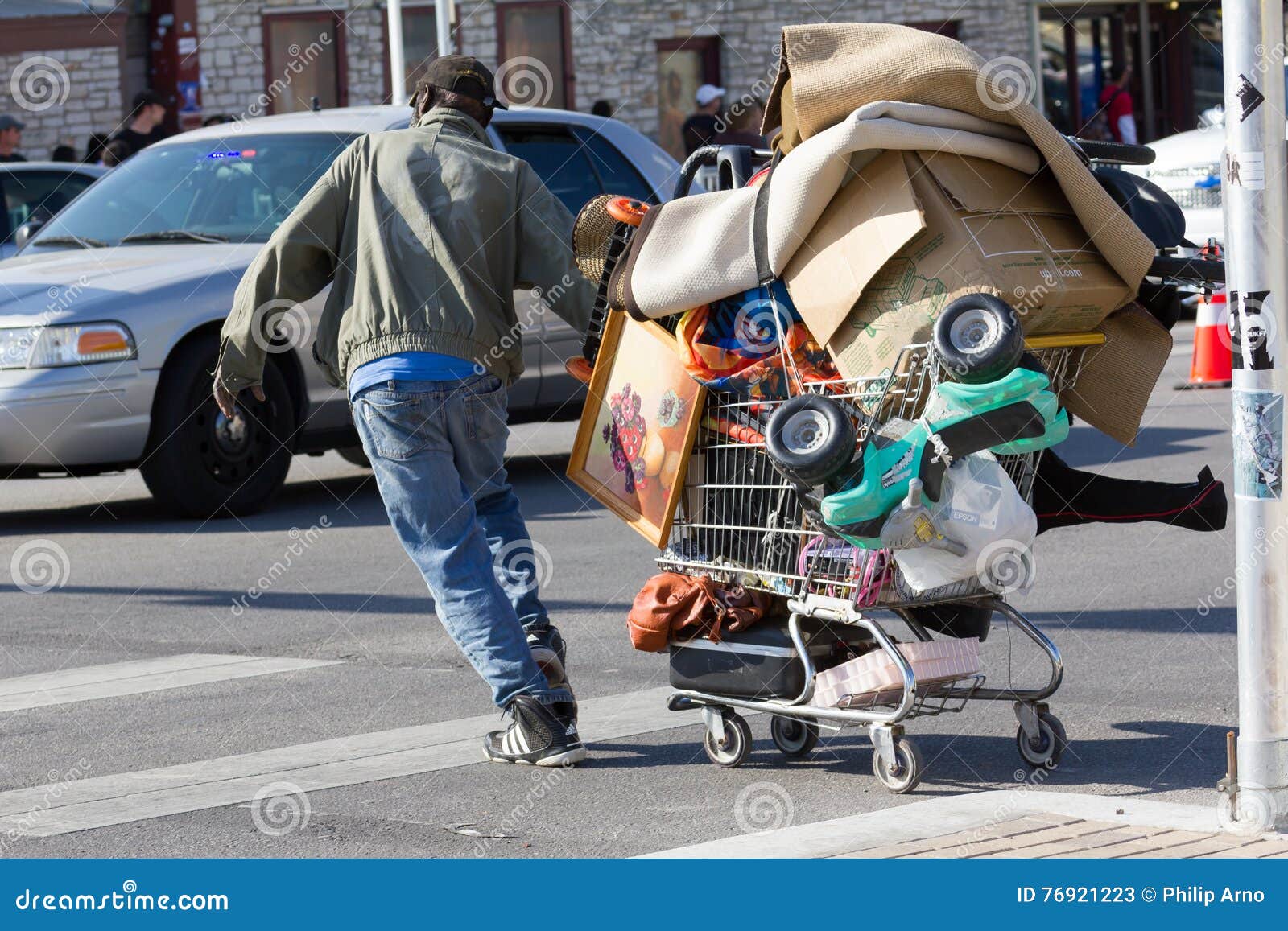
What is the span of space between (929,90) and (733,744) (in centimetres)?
187

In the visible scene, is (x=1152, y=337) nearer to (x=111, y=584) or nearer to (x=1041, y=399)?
(x=1041, y=399)

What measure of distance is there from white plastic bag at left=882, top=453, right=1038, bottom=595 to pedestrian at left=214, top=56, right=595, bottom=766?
124 centimetres

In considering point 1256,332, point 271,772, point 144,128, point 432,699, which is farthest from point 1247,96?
point 144,128

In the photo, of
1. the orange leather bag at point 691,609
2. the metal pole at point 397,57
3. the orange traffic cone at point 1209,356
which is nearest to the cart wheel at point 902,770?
the orange leather bag at point 691,609

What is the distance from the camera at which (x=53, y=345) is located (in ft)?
30.5

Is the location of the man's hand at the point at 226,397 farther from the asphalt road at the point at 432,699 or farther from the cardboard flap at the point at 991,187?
Answer: the cardboard flap at the point at 991,187

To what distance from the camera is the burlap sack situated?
15.3 feet

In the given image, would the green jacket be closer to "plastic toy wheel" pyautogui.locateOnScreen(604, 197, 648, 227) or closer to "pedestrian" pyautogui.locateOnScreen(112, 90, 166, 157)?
"plastic toy wheel" pyautogui.locateOnScreen(604, 197, 648, 227)

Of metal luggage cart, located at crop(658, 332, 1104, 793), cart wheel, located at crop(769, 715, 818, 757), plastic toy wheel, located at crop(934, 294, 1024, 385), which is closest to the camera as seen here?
plastic toy wheel, located at crop(934, 294, 1024, 385)

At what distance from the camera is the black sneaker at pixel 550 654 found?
18.1 ft

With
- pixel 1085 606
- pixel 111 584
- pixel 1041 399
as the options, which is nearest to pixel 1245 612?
pixel 1041 399

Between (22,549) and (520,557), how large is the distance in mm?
4593

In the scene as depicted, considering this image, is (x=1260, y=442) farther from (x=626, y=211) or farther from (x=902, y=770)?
(x=626, y=211)

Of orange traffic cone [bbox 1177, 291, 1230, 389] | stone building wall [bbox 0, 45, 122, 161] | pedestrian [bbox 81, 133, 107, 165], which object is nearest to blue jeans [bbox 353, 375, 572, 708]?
orange traffic cone [bbox 1177, 291, 1230, 389]
